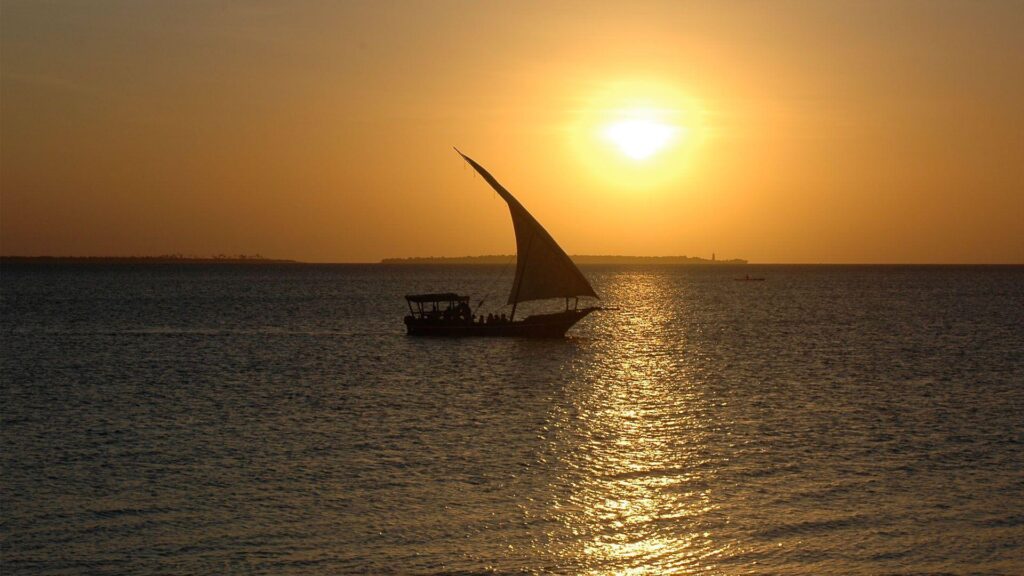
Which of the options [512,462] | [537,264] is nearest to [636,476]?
[512,462]

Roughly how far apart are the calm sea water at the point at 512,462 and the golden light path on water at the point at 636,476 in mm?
106

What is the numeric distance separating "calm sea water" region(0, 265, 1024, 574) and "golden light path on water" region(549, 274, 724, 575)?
106 millimetres

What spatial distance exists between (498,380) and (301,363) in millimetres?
14248

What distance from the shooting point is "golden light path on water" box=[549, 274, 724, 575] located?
787 inches

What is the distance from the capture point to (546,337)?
70375mm

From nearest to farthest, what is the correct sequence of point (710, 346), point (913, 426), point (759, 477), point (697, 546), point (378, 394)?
point (697, 546) < point (759, 477) < point (913, 426) < point (378, 394) < point (710, 346)

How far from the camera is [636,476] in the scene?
1042 inches

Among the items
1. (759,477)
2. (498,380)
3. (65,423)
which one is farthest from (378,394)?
(759,477)

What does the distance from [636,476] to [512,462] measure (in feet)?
12.1

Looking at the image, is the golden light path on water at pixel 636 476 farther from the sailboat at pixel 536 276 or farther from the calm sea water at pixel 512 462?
the sailboat at pixel 536 276

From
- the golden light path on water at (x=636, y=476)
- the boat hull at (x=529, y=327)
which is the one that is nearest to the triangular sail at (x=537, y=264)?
the boat hull at (x=529, y=327)

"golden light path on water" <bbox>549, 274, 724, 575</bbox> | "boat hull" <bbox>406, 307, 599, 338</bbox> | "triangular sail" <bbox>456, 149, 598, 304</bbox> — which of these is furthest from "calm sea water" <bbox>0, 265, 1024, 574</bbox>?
"boat hull" <bbox>406, 307, 599, 338</bbox>

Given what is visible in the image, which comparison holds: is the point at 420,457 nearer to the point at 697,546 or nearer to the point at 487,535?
the point at 487,535

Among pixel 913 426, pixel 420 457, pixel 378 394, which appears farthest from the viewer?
pixel 378 394
